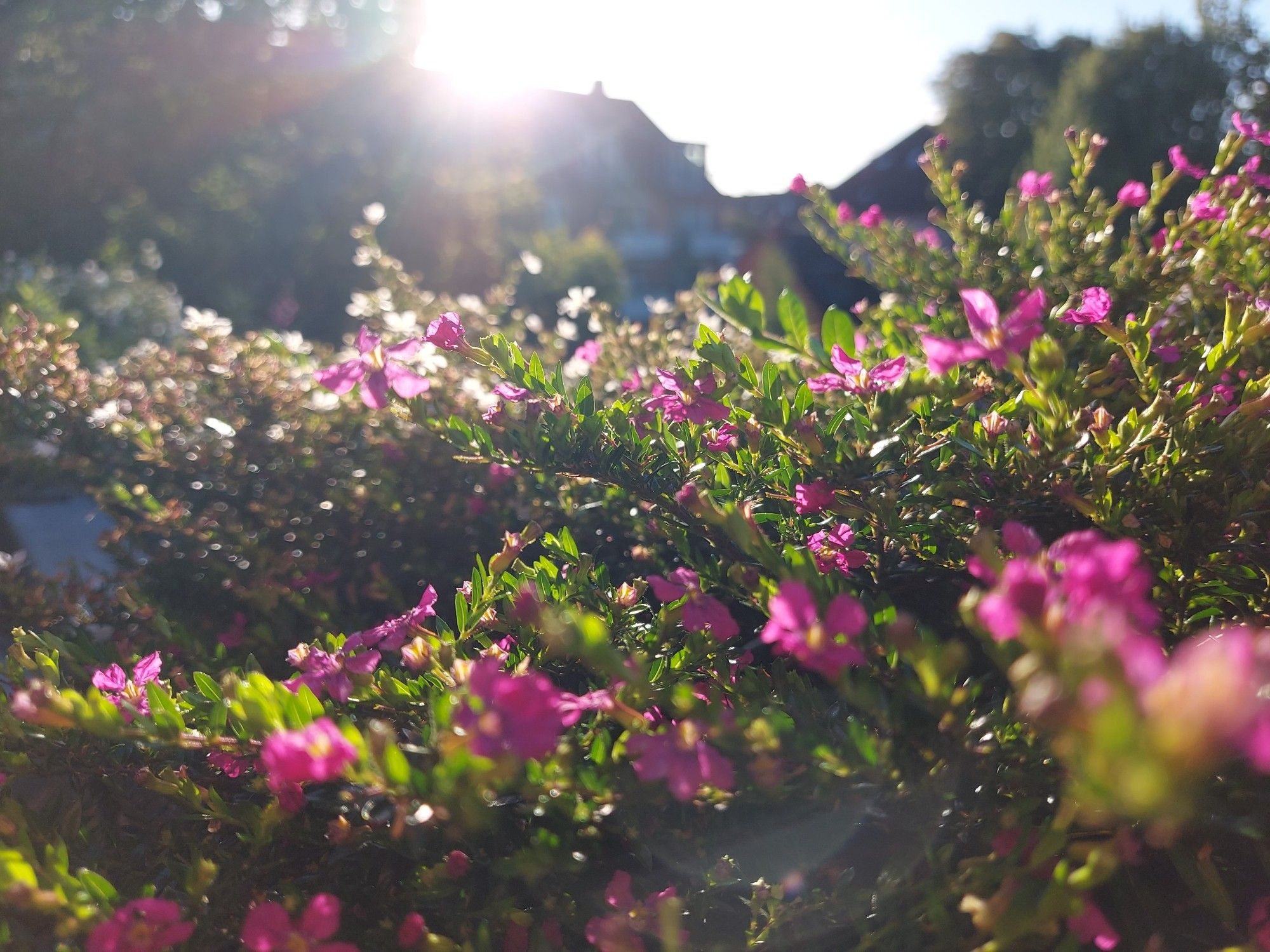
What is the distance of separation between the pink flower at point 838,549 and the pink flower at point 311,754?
0.77 metres

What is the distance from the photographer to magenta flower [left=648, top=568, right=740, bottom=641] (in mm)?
1045

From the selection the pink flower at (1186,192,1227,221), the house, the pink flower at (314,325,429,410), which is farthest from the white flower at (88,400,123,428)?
the house

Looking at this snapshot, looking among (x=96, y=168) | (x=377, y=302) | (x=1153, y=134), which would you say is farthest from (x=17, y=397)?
(x=1153, y=134)

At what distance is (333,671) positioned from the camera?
1.16m

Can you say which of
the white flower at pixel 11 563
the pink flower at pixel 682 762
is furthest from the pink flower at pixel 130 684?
the white flower at pixel 11 563

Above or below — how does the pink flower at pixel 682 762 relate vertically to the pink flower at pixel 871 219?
below

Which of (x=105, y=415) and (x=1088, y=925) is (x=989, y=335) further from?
(x=105, y=415)

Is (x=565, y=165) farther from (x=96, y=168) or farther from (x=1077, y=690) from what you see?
(x=1077, y=690)

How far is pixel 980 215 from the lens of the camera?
2.56m

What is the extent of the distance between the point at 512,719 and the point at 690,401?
0.72 meters

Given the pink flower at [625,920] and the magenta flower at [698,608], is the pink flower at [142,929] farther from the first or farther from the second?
the magenta flower at [698,608]

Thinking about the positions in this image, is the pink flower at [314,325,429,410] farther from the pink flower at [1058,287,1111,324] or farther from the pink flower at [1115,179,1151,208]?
the pink flower at [1115,179,1151,208]

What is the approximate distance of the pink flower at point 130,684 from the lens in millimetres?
1222

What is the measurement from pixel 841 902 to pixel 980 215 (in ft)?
7.18
